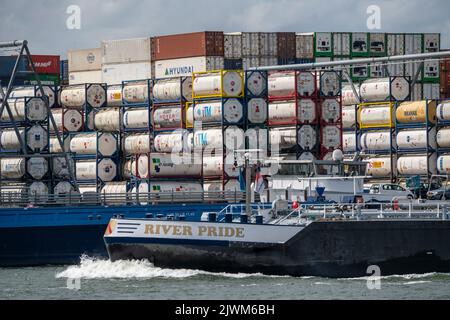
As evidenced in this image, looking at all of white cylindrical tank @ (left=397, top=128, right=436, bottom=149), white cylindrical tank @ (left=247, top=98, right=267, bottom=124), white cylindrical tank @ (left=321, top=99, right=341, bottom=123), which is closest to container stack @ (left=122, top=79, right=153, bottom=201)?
white cylindrical tank @ (left=247, top=98, right=267, bottom=124)

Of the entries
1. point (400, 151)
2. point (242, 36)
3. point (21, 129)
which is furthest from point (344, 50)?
point (21, 129)

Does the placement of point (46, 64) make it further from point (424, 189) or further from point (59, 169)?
point (424, 189)

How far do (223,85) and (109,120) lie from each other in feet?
36.0

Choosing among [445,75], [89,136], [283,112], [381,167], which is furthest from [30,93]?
[445,75]

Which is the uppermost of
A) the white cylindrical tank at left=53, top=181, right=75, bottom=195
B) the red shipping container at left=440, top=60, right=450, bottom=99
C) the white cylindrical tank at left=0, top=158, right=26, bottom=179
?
the red shipping container at left=440, top=60, right=450, bottom=99

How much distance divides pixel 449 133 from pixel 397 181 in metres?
4.51

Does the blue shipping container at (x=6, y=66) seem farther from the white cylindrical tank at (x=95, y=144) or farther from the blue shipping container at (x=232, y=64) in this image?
the blue shipping container at (x=232, y=64)

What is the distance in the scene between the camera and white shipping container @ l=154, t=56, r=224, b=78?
296ft

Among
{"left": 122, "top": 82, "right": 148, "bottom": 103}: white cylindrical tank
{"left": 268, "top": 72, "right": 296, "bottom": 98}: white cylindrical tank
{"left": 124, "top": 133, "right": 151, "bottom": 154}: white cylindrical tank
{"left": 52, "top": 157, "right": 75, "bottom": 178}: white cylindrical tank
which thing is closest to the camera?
{"left": 268, "top": 72, "right": 296, "bottom": 98}: white cylindrical tank

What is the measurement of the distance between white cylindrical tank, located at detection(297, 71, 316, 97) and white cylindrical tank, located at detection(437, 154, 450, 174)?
11.7 m

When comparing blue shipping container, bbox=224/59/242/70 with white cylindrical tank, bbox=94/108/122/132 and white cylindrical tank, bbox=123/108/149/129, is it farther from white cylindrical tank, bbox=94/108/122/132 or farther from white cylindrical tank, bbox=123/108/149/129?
white cylindrical tank, bbox=123/108/149/129

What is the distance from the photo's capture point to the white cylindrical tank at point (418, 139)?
269 feet

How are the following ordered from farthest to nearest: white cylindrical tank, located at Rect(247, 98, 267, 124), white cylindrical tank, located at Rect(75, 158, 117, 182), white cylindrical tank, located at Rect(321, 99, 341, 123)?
white cylindrical tank, located at Rect(75, 158, 117, 182) < white cylindrical tank, located at Rect(321, 99, 341, 123) < white cylindrical tank, located at Rect(247, 98, 267, 124)
